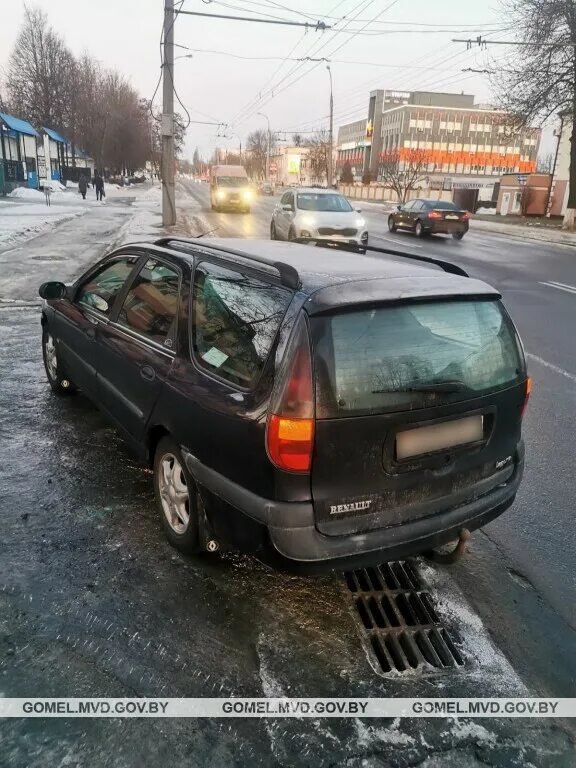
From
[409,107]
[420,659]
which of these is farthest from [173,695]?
[409,107]

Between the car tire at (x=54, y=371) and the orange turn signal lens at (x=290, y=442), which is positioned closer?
the orange turn signal lens at (x=290, y=442)

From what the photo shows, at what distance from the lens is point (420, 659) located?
8.10ft

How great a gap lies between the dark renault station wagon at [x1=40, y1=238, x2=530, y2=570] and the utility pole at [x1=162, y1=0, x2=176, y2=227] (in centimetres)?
1844

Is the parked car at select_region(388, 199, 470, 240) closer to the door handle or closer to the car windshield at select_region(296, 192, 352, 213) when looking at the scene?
the car windshield at select_region(296, 192, 352, 213)

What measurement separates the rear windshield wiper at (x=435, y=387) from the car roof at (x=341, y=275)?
0.39 m

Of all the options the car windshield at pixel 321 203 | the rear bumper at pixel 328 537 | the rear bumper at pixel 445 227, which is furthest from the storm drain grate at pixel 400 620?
the rear bumper at pixel 445 227

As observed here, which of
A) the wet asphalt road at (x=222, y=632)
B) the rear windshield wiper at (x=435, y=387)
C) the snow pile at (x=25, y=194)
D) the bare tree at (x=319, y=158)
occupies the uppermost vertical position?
the bare tree at (x=319, y=158)

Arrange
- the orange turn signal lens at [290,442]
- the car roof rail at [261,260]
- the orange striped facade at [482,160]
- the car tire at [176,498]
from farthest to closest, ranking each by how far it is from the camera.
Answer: the orange striped facade at [482,160], the car tire at [176,498], the car roof rail at [261,260], the orange turn signal lens at [290,442]

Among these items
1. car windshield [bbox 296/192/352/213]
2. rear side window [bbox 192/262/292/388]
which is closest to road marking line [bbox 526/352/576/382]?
rear side window [bbox 192/262/292/388]

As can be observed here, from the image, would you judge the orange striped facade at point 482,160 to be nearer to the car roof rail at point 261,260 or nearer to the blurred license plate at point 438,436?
the car roof rail at point 261,260

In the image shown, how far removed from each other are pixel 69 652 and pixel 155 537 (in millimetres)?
883

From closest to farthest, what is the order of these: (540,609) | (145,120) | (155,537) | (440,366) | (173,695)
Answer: (173,695) → (440,366) → (540,609) → (155,537) → (145,120)

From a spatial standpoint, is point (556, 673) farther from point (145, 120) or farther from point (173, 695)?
point (145, 120)

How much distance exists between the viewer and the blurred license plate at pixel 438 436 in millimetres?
2492
